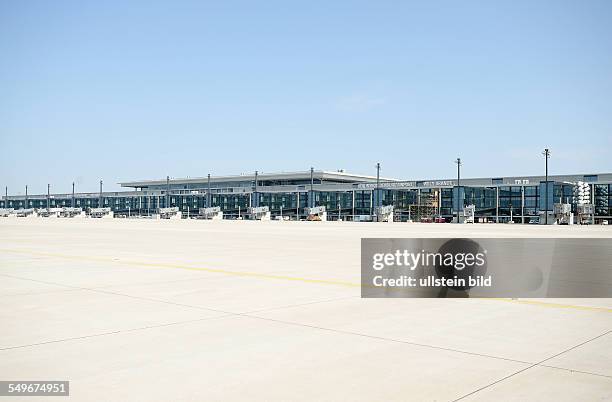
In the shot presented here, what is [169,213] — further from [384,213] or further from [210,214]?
[384,213]

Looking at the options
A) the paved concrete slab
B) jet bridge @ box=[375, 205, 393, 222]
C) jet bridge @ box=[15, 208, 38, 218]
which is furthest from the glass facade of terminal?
the paved concrete slab

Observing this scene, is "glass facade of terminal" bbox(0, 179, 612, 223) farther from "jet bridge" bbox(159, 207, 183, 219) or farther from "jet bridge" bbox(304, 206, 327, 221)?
"jet bridge" bbox(159, 207, 183, 219)

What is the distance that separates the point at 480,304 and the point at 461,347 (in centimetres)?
361

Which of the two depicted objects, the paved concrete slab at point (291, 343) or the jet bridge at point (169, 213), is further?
the jet bridge at point (169, 213)

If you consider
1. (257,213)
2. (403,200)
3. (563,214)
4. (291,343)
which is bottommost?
(257,213)

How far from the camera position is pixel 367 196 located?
381 feet

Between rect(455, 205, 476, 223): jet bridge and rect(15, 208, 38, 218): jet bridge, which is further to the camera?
rect(15, 208, 38, 218): jet bridge

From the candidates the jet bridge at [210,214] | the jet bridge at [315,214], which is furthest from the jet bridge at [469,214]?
the jet bridge at [210,214]

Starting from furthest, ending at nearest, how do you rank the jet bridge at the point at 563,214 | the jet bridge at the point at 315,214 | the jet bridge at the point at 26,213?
the jet bridge at the point at 26,213 → the jet bridge at the point at 315,214 → the jet bridge at the point at 563,214

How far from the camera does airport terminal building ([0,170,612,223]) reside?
87438 mm

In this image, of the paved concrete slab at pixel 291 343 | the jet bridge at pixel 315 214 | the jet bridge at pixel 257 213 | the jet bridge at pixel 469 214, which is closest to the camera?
the paved concrete slab at pixel 291 343

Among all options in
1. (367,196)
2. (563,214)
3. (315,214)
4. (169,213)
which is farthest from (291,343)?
(169,213)

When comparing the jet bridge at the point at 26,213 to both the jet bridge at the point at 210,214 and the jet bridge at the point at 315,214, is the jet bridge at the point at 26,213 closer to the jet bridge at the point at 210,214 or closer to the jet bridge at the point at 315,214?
the jet bridge at the point at 210,214

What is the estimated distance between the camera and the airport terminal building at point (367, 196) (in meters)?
87.4
